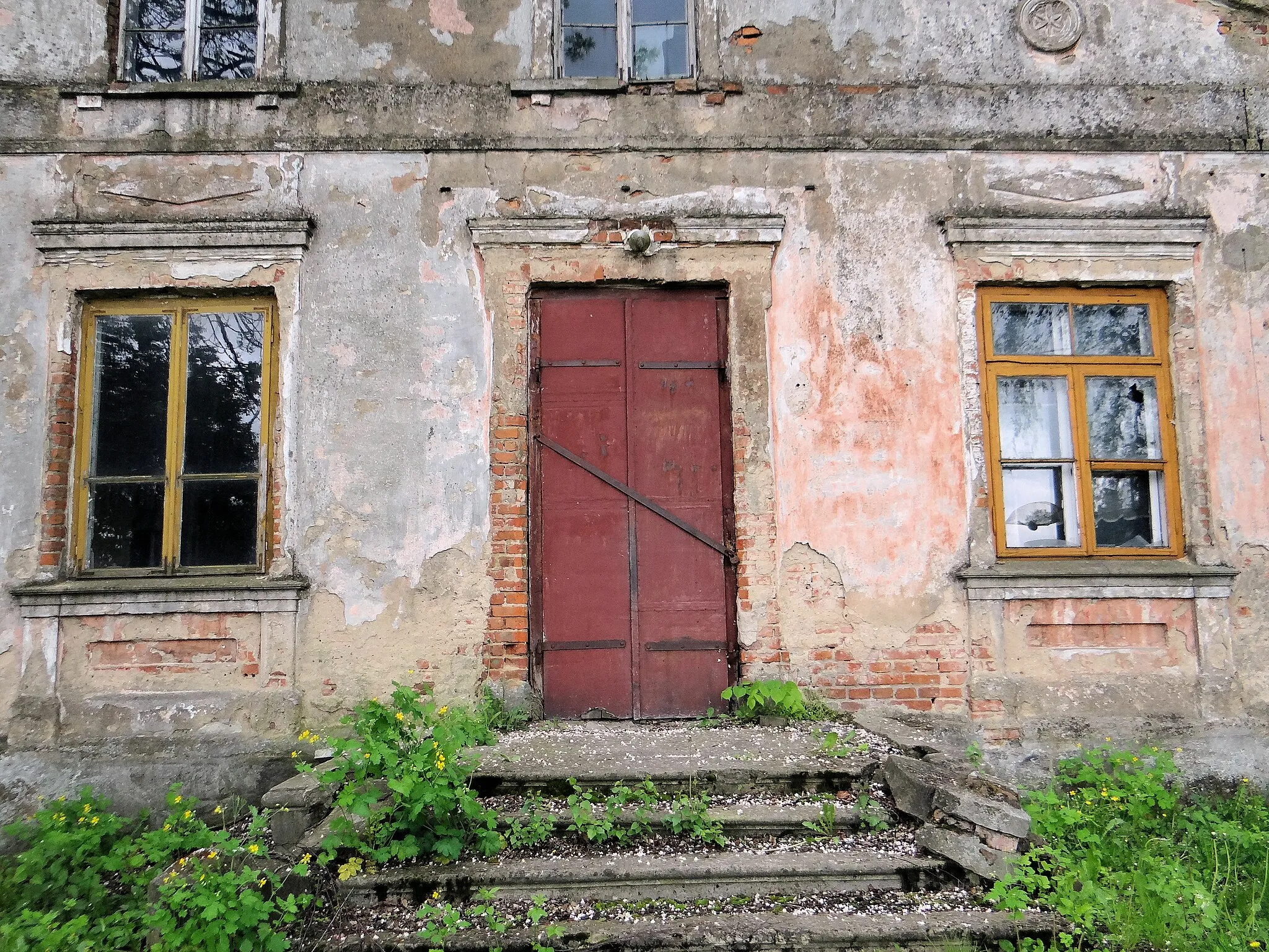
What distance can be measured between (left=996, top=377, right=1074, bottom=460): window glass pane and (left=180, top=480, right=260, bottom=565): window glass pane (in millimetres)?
4597

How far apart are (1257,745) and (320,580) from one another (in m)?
5.52

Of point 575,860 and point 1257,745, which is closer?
point 575,860

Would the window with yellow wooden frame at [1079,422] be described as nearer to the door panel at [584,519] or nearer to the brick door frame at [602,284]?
the brick door frame at [602,284]

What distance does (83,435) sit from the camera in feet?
16.0

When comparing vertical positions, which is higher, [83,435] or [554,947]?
[83,435]

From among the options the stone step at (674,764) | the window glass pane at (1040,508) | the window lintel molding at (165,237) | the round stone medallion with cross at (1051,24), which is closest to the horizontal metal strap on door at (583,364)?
the window lintel molding at (165,237)

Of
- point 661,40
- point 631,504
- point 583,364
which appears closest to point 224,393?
point 583,364

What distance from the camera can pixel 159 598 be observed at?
15.2 ft

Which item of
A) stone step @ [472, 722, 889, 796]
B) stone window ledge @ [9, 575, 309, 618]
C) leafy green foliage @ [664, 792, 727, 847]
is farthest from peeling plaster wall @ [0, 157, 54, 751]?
leafy green foliage @ [664, 792, 727, 847]

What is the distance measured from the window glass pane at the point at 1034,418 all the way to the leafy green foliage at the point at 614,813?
3061 mm

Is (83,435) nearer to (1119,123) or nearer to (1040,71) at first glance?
(1040,71)

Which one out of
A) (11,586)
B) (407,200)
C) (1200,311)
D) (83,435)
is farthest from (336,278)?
(1200,311)

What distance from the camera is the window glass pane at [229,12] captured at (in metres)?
5.18

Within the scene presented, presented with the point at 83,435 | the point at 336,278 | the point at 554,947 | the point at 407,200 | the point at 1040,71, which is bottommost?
the point at 554,947
